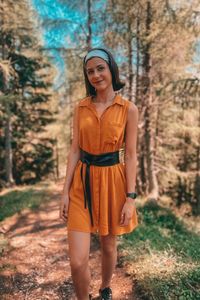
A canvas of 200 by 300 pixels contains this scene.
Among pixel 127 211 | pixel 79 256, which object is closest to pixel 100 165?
pixel 127 211

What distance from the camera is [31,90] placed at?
21.2 meters

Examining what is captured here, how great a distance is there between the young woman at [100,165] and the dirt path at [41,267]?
1.43 m

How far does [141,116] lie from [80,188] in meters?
11.2

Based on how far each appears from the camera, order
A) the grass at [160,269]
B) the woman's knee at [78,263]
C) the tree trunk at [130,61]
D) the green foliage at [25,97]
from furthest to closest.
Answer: the green foliage at [25,97] → the tree trunk at [130,61] → the grass at [160,269] → the woman's knee at [78,263]

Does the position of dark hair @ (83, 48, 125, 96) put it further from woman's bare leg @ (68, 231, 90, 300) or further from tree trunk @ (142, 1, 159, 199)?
tree trunk @ (142, 1, 159, 199)

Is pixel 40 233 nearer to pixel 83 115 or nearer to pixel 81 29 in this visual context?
pixel 83 115

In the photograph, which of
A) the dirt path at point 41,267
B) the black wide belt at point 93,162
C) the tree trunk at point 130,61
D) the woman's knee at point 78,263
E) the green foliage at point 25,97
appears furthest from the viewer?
the green foliage at point 25,97

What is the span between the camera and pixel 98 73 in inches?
126

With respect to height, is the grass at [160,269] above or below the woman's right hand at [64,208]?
below

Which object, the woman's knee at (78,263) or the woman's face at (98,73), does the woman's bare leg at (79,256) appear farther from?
the woman's face at (98,73)

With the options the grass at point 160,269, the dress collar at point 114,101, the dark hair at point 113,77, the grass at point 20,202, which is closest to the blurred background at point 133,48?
the grass at point 20,202

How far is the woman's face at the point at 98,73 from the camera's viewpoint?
3.19 meters

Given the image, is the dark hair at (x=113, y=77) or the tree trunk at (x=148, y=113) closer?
the dark hair at (x=113, y=77)

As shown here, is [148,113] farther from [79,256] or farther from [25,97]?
[79,256]
